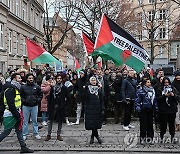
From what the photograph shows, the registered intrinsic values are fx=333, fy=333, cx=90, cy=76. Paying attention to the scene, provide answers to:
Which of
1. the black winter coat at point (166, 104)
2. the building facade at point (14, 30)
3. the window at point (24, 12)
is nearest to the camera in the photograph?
the black winter coat at point (166, 104)

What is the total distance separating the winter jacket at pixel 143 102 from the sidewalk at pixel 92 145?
3.20ft

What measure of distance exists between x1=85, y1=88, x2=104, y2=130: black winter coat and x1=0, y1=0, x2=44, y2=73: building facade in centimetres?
1696

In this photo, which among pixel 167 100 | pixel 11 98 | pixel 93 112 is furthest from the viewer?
pixel 93 112

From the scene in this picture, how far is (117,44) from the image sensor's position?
391 inches


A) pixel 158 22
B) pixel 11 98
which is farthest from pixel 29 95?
pixel 158 22

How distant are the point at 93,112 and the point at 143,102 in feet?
4.29

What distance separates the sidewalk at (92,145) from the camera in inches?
324

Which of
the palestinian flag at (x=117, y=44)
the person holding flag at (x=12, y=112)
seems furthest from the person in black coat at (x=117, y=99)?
the person holding flag at (x=12, y=112)

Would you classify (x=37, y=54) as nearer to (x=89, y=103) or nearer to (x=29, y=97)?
(x=29, y=97)

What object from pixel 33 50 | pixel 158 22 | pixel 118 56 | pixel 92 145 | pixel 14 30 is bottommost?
pixel 92 145

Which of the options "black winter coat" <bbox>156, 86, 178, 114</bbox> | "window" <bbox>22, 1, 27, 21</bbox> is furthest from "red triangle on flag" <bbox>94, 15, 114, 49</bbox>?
"window" <bbox>22, 1, 27, 21</bbox>

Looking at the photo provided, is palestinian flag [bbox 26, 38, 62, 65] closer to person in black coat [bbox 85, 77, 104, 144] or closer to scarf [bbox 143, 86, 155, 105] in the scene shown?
person in black coat [bbox 85, 77, 104, 144]

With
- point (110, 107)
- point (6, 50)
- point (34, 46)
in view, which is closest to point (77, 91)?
point (110, 107)

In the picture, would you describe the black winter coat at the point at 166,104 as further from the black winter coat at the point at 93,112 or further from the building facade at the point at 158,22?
Answer: the building facade at the point at 158,22
